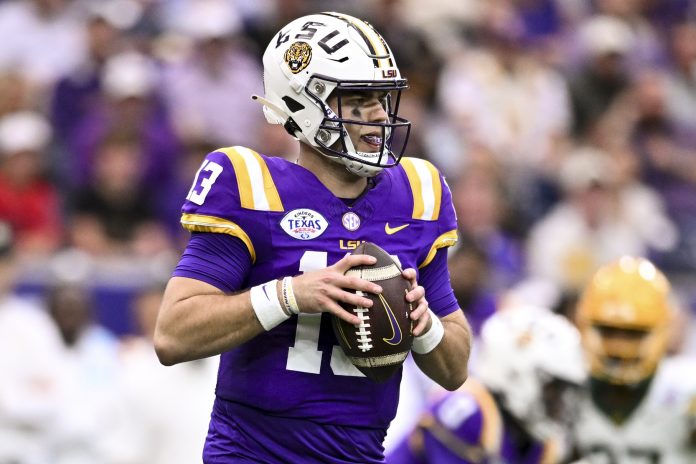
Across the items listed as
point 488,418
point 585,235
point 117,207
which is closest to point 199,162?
point 117,207

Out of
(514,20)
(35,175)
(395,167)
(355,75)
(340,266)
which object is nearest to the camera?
(340,266)

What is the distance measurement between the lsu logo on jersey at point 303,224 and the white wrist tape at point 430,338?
38 cm

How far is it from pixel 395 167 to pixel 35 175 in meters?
4.72

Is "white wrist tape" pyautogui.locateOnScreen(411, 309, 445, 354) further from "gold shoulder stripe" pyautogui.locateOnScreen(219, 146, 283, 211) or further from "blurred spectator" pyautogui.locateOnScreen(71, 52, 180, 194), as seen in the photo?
"blurred spectator" pyautogui.locateOnScreen(71, 52, 180, 194)

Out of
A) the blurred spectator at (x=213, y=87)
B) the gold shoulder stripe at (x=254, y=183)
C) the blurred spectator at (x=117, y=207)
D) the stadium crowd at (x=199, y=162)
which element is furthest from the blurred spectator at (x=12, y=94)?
the gold shoulder stripe at (x=254, y=183)

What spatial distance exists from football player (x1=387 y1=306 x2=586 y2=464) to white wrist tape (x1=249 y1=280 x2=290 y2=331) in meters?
1.67

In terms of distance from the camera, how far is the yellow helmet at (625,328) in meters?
5.76

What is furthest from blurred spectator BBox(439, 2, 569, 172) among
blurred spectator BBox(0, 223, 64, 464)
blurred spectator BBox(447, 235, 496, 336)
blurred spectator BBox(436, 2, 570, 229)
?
blurred spectator BBox(0, 223, 64, 464)

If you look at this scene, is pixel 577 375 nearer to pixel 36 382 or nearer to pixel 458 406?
pixel 458 406

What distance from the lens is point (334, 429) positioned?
3873 mm

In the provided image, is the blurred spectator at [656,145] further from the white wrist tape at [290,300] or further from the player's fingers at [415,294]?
the white wrist tape at [290,300]

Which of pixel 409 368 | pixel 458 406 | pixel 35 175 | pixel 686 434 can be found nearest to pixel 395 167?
pixel 458 406

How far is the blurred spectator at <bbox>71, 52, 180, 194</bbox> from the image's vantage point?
863cm

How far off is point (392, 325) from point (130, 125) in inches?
212
